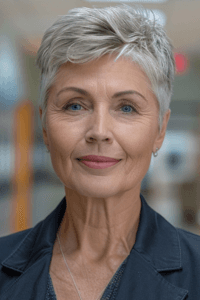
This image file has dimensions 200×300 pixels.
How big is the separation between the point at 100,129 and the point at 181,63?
3.65 metres

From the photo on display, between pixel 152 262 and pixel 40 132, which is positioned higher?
pixel 40 132

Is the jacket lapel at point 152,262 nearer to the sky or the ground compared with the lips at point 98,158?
nearer to the ground

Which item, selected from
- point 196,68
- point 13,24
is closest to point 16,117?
point 13,24

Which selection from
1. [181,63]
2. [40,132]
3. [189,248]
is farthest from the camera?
[181,63]

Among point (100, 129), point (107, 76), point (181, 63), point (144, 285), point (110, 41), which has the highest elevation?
point (181, 63)

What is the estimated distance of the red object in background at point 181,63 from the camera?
4.42 meters

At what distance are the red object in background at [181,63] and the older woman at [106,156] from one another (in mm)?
3291

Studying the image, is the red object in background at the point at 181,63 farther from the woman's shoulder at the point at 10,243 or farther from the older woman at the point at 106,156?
the woman's shoulder at the point at 10,243

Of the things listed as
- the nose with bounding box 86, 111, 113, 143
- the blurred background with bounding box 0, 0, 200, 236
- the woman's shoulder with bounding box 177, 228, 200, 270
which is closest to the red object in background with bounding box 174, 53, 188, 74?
the blurred background with bounding box 0, 0, 200, 236

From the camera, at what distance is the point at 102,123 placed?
3.76 feet

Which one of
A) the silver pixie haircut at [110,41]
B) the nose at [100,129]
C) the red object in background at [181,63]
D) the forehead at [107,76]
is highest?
the red object in background at [181,63]

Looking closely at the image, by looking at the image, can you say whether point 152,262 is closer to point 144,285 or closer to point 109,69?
point 144,285

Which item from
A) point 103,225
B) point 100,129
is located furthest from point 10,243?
point 100,129

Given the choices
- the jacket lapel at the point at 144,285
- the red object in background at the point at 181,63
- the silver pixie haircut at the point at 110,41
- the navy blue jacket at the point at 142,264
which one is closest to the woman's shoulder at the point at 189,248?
the navy blue jacket at the point at 142,264
